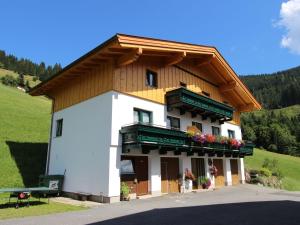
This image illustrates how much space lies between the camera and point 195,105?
21.3 metres

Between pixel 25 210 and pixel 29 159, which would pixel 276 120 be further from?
pixel 25 210

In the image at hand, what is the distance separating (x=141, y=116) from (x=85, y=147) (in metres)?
3.97

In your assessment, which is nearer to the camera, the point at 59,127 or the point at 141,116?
the point at 141,116

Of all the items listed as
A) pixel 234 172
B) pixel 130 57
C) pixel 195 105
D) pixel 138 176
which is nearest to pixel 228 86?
pixel 195 105

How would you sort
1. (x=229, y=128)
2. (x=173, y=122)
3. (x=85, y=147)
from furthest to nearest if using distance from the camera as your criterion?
(x=229, y=128), (x=173, y=122), (x=85, y=147)

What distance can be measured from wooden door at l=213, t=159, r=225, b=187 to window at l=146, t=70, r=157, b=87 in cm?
964

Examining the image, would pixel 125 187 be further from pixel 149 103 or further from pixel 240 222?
pixel 240 222

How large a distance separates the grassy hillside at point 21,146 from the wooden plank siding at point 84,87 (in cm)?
473

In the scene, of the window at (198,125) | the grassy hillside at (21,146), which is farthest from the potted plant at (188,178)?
the grassy hillside at (21,146)

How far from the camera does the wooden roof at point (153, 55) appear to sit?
1705 centimetres

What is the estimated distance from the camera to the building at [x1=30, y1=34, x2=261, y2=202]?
16953 mm

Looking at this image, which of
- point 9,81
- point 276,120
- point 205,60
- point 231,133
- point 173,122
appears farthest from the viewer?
point 276,120

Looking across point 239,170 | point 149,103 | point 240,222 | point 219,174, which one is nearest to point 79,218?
point 240,222

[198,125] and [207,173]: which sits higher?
[198,125]
